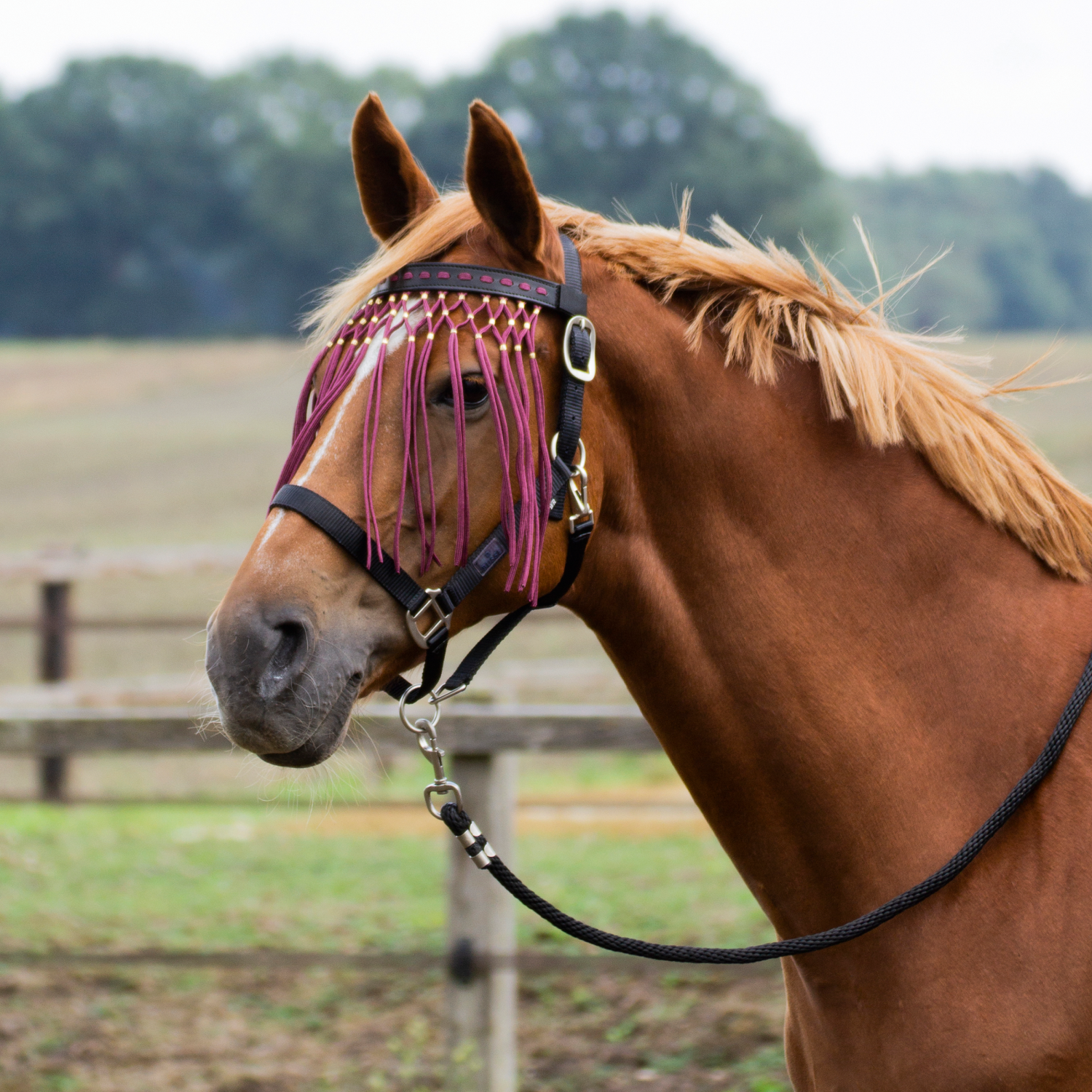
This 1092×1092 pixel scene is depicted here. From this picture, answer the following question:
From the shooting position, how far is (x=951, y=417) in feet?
6.13

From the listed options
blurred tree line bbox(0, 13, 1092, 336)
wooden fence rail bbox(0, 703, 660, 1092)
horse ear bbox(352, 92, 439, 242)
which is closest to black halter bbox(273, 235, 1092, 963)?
horse ear bbox(352, 92, 439, 242)

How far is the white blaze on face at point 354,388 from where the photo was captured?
5.55 feet

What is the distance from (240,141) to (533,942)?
62429 mm

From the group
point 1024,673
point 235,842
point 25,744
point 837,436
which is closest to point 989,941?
point 1024,673

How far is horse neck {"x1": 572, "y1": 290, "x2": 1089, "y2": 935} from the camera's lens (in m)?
1.78

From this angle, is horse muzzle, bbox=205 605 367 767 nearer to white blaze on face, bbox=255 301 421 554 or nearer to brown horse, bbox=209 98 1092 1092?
brown horse, bbox=209 98 1092 1092

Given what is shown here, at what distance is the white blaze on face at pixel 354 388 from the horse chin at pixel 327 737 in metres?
0.28

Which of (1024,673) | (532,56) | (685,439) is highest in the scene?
(532,56)

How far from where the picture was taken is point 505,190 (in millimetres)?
1743

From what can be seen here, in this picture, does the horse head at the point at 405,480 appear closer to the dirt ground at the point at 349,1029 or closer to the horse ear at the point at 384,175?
the horse ear at the point at 384,175

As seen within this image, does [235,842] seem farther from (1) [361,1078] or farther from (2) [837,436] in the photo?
(2) [837,436]

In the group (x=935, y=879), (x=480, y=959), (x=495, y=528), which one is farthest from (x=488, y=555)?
(x=480, y=959)

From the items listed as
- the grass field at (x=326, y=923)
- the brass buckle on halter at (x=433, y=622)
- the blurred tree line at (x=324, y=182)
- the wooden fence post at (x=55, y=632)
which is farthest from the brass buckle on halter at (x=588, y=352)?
the blurred tree line at (x=324, y=182)

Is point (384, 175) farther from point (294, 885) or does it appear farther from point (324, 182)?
point (324, 182)
